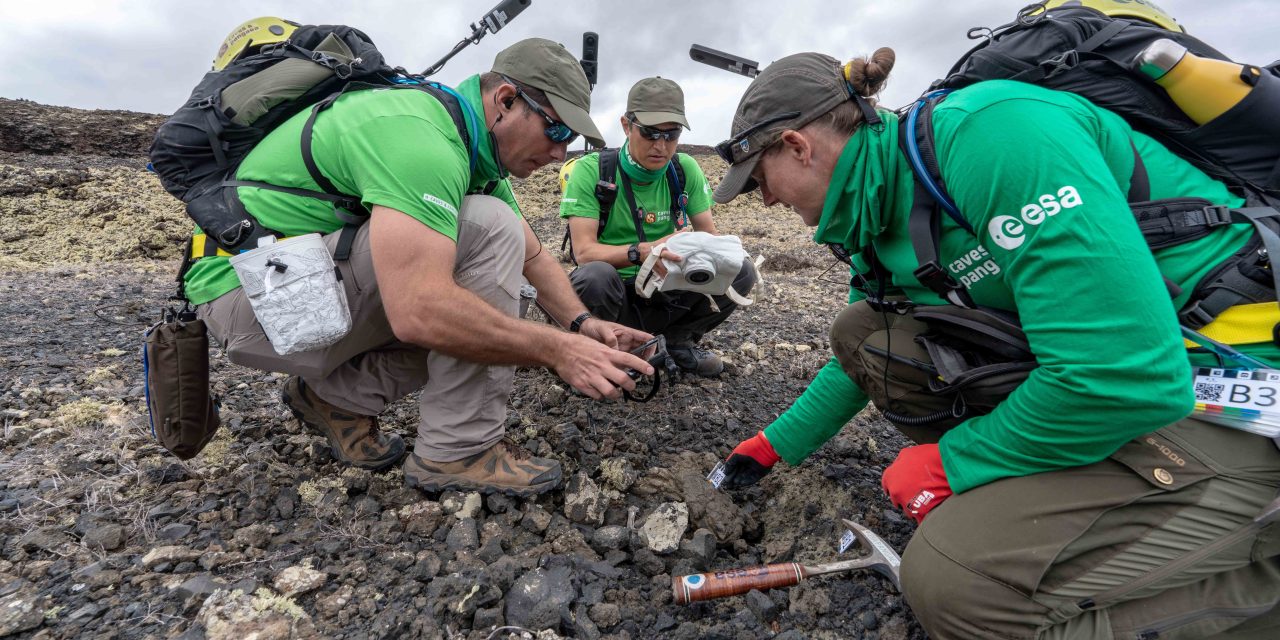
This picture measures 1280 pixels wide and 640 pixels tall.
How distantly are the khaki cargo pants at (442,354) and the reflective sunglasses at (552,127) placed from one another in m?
0.36

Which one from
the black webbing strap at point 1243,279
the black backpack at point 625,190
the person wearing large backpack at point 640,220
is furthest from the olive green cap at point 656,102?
the black webbing strap at point 1243,279

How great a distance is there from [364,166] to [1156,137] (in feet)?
7.47

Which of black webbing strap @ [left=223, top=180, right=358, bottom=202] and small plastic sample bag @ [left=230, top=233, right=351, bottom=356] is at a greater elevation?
black webbing strap @ [left=223, top=180, right=358, bottom=202]

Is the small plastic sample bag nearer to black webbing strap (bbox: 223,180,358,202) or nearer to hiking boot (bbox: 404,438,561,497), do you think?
black webbing strap (bbox: 223,180,358,202)

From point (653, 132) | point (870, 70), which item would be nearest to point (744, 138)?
point (870, 70)

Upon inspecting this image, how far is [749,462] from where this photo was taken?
105 inches

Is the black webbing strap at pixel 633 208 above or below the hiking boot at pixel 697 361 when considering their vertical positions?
above

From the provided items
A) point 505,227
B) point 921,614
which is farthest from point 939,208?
point 505,227

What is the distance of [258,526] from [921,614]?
206cm

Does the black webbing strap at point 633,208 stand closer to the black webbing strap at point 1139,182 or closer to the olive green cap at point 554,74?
the olive green cap at point 554,74

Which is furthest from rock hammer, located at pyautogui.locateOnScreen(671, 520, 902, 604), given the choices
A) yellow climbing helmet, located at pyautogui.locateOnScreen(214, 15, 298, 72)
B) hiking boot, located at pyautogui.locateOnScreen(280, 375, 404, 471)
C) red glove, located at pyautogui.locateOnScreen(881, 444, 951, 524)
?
yellow climbing helmet, located at pyautogui.locateOnScreen(214, 15, 298, 72)

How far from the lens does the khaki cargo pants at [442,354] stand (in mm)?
2402

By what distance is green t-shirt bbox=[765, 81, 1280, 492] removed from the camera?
1.47 m

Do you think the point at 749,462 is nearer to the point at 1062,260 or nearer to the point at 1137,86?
the point at 1062,260
